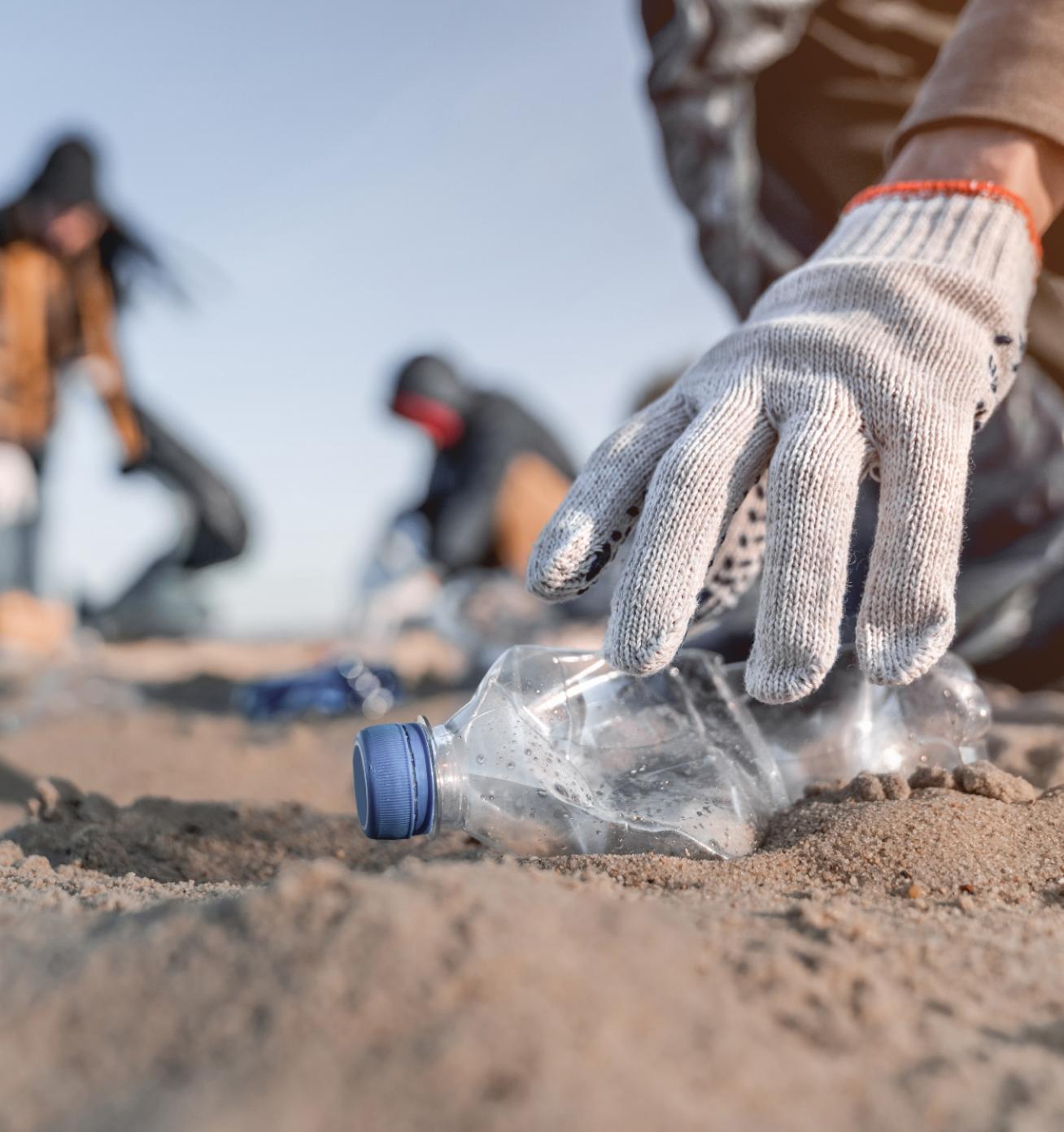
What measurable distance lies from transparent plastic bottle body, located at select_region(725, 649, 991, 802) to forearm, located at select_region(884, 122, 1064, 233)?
0.82 meters

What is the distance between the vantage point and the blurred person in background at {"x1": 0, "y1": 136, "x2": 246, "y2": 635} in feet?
21.9

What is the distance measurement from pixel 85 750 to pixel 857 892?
2.48 m

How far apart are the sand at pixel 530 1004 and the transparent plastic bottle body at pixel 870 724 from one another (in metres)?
0.60

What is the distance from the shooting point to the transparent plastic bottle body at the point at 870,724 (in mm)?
1796

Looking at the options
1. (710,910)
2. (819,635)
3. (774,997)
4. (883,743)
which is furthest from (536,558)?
(883,743)

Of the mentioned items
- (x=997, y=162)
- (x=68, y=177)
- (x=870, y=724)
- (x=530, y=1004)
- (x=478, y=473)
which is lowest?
(x=478, y=473)

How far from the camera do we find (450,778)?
1423 millimetres

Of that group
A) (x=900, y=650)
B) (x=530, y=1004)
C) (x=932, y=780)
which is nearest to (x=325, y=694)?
(x=932, y=780)

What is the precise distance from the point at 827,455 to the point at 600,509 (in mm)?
317

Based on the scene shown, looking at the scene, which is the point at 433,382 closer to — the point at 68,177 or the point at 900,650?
the point at 68,177

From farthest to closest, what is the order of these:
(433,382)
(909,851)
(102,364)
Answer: (102,364), (433,382), (909,851)

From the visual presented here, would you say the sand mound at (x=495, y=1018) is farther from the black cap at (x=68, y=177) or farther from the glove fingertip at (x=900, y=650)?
the black cap at (x=68, y=177)

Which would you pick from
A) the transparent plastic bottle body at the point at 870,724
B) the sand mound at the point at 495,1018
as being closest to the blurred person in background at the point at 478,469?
the transparent plastic bottle body at the point at 870,724

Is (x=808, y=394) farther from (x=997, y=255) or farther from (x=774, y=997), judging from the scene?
(x=774, y=997)
